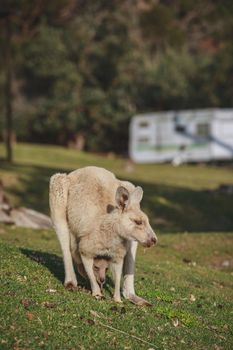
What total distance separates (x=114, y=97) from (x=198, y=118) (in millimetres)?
8470

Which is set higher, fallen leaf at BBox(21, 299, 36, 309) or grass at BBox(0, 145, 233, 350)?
fallen leaf at BBox(21, 299, 36, 309)

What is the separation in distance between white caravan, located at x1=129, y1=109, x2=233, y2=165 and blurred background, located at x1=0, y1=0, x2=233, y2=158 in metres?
4.91

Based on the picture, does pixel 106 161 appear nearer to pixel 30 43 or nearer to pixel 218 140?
pixel 218 140

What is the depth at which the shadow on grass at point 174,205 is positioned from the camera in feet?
81.1

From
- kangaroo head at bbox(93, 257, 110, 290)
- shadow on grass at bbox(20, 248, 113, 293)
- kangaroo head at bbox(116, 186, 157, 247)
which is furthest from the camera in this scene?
shadow on grass at bbox(20, 248, 113, 293)

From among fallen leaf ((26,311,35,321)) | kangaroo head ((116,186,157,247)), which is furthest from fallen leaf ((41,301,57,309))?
kangaroo head ((116,186,157,247))

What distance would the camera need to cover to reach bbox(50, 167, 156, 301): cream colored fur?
9.52m

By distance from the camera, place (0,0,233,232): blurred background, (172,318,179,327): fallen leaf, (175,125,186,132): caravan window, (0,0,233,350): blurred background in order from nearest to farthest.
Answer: (172,318,179,327): fallen leaf, (0,0,233,350): blurred background, (175,125,186,132): caravan window, (0,0,233,232): blurred background

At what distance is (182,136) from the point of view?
49469mm

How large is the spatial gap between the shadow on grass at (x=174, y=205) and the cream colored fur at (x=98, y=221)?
42.2 feet

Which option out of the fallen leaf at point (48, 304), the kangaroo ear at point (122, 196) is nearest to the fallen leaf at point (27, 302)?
the fallen leaf at point (48, 304)

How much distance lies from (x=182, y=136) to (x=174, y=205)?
23138 millimetres

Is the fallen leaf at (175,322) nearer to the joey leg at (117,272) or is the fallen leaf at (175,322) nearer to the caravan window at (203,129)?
the joey leg at (117,272)

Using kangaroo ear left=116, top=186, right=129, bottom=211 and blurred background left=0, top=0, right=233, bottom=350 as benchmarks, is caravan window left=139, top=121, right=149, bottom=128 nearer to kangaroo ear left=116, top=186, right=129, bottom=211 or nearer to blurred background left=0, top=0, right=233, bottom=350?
blurred background left=0, top=0, right=233, bottom=350
